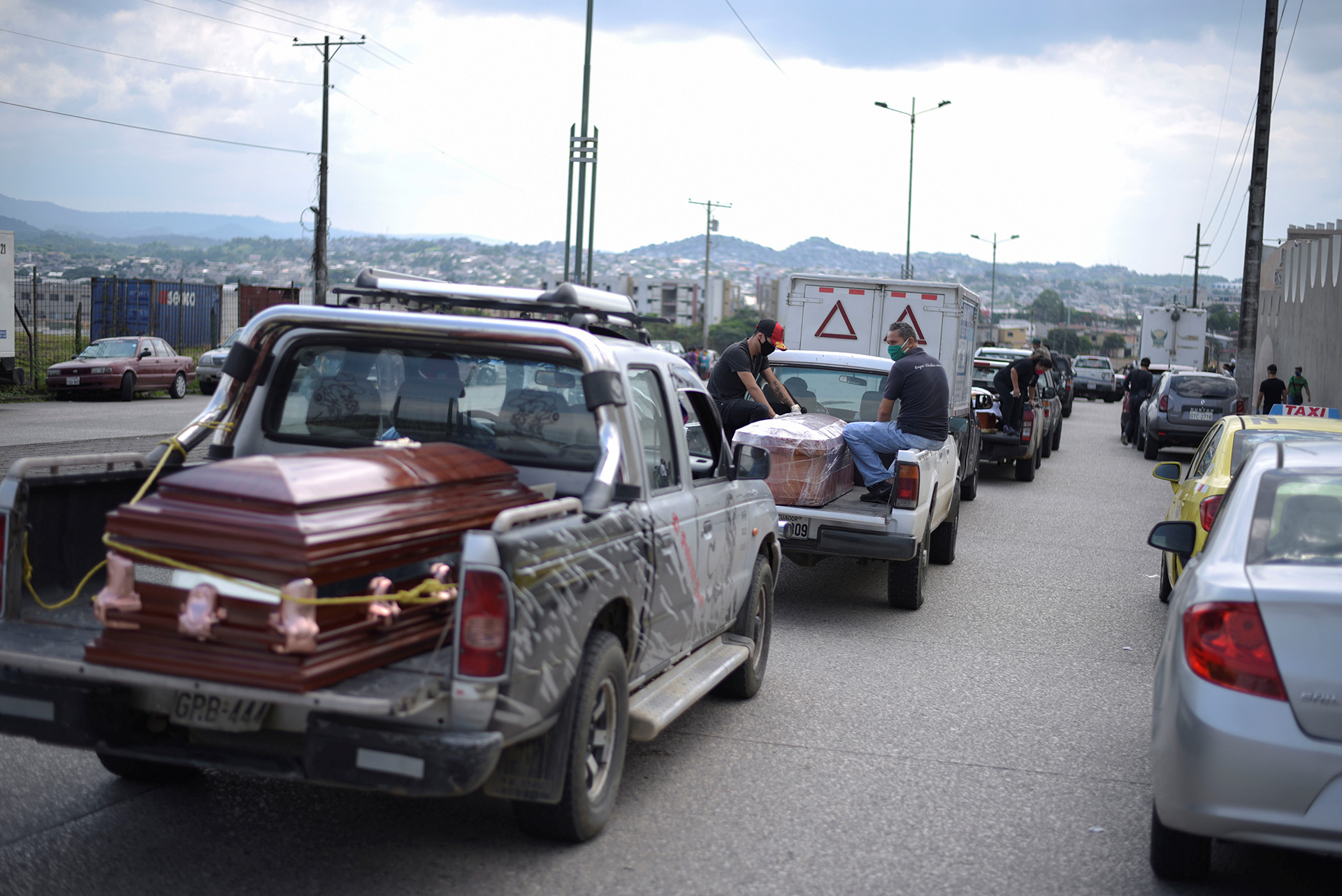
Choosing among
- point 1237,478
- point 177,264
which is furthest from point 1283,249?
point 177,264

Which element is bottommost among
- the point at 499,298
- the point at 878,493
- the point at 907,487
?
the point at 878,493

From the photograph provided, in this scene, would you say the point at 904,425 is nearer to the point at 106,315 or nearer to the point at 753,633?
the point at 753,633

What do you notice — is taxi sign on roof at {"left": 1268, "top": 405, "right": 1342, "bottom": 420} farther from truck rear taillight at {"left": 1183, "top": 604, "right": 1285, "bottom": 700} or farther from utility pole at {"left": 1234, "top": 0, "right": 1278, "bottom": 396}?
truck rear taillight at {"left": 1183, "top": 604, "right": 1285, "bottom": 700}

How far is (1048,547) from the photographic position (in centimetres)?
1284

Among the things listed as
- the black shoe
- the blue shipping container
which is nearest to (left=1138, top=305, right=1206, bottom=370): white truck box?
the blue shipping container

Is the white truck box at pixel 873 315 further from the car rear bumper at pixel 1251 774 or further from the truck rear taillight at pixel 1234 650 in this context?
the car rear bumper at pixel 1251 774

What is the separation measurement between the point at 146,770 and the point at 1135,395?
27.3 meters

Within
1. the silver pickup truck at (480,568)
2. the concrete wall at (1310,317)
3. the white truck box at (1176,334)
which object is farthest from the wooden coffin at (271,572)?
the white truck box at (1176,334)

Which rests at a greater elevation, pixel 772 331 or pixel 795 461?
pixel 772 331

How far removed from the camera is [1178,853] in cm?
432

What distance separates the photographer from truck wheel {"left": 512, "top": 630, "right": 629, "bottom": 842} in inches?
167

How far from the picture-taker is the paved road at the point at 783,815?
424 cm

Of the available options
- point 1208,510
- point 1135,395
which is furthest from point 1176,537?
point 1135,395

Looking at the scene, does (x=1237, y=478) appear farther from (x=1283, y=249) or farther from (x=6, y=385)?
(x=1283, y=249)
